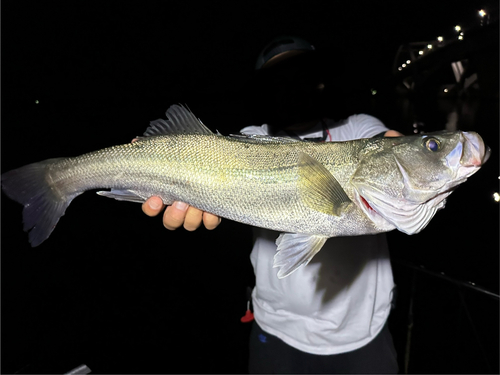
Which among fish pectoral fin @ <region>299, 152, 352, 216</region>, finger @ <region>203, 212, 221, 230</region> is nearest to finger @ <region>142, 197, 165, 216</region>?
finger @ <region>203, 212, 221, 230</region>

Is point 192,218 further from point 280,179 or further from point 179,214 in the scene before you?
point 280,179

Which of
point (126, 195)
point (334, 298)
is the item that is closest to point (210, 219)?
point (126, 195)

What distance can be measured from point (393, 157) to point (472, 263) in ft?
26.1

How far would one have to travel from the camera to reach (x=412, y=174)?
4.87 ft

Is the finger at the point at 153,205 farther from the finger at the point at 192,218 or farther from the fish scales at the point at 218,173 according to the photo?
the finger at the point at 192,218

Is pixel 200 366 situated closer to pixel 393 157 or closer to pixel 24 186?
pixel 24 186

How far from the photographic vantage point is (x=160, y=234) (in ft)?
33.5

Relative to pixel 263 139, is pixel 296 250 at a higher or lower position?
lower

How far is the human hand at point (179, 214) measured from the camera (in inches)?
74.7

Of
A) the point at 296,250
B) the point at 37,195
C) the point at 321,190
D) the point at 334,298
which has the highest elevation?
the point at 321,190

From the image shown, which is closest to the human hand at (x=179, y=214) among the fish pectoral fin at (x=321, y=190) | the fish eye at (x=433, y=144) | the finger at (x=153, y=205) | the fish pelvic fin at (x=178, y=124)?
the finger at (x=153, y=205)

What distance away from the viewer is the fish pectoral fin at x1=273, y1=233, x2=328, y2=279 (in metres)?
1.57

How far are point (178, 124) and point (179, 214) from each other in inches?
22.8

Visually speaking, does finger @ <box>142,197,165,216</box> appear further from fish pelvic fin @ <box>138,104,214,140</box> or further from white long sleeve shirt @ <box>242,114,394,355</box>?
white long sleeve shirt @ <box>242,114,394,355</box>
